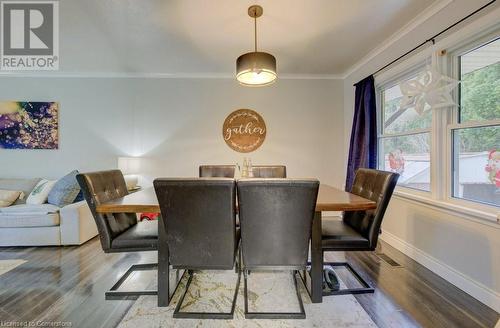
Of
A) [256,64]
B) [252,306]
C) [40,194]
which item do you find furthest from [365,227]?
[40,194]

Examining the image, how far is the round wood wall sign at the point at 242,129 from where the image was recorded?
3842 mm

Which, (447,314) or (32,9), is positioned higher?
(32,9)

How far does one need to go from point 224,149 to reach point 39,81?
10.3 feet

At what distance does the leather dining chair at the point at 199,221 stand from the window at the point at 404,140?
83.8 inches

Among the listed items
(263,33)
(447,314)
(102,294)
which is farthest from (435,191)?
(102,294)

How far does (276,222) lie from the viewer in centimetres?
146

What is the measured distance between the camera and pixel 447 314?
159 cm

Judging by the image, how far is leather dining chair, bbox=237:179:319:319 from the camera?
1.38 metres

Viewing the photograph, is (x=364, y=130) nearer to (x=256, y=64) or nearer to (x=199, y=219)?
(x=256, y=64)

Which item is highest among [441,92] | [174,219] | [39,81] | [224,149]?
[39,81]

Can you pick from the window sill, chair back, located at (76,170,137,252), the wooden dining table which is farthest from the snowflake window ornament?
chair back, located at (76,170,137,252)

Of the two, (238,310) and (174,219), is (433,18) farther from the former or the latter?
(238,310)

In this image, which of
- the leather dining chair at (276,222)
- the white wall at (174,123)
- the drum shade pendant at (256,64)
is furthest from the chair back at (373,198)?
the white wall at (174,123)

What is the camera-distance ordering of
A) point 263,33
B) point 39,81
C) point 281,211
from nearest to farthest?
point 281,211 < point 263,33 < point 39,81
